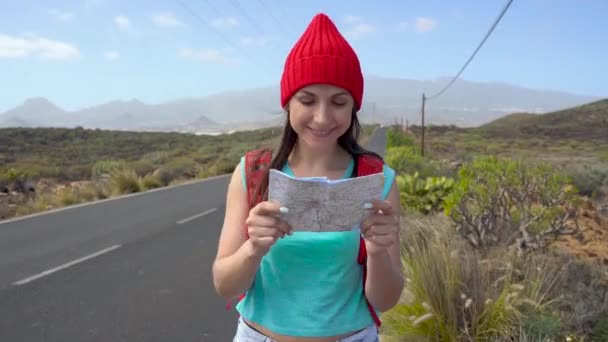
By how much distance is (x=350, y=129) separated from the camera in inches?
68.1

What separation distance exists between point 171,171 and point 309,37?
2045 cm

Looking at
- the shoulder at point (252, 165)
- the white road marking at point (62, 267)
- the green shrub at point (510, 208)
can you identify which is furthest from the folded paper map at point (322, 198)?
the white road marking at point (62, 267)

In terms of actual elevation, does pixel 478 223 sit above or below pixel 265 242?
below

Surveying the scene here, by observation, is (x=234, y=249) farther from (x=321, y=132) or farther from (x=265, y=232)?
(x=321, y=132)

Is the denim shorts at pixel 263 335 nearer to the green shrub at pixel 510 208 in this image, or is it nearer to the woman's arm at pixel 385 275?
the woman's arm at pixel 385 275

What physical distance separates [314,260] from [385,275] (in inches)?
8.2

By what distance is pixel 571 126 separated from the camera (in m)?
74.6

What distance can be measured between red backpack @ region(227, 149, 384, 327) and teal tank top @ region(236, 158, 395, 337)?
0.02 m

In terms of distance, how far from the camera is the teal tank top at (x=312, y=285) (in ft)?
4.98

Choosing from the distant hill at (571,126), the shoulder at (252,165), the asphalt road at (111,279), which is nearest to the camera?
the shoulder at (252,165)

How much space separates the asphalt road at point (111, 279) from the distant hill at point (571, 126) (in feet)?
194

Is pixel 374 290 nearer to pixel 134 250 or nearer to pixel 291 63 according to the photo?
pixel 291 63

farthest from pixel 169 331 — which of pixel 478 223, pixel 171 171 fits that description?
pixel 171 171

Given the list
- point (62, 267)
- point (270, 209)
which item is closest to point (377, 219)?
point (270, 209)
